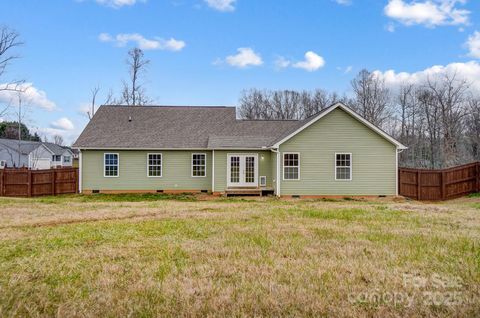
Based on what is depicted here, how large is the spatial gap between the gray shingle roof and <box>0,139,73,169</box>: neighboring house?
35.9 meters

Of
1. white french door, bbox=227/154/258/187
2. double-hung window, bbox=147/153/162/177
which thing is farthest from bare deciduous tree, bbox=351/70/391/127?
double-hung window, bbox=147/153/162/177

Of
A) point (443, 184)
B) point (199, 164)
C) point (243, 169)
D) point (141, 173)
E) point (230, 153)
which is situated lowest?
point (443, 184)

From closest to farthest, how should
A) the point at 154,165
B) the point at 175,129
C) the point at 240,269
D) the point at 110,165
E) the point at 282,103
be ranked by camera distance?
the point at 240,269 → the point at 110,165 → the point at 154,165 → the point at 175,129 → the point at 282,103

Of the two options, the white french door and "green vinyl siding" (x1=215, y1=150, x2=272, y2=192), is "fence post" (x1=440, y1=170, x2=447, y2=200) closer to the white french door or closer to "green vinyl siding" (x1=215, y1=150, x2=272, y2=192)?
"green vinyl siding" (x1=215, y1=150, x2=272, y2=192)

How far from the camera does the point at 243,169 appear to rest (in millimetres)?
19859

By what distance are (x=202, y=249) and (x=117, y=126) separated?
58.0 feet

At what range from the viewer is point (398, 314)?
332 cm

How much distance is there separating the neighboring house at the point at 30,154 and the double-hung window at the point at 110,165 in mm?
37619

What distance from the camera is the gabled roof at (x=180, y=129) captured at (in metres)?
19.8

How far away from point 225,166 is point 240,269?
14.9 m

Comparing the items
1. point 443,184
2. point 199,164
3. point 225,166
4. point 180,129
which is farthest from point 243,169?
point 443,184

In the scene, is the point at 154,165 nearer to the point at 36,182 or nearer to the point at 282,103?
the point at 36,182

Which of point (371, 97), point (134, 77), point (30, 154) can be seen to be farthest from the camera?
point (30, 154)

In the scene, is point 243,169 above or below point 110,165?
below
